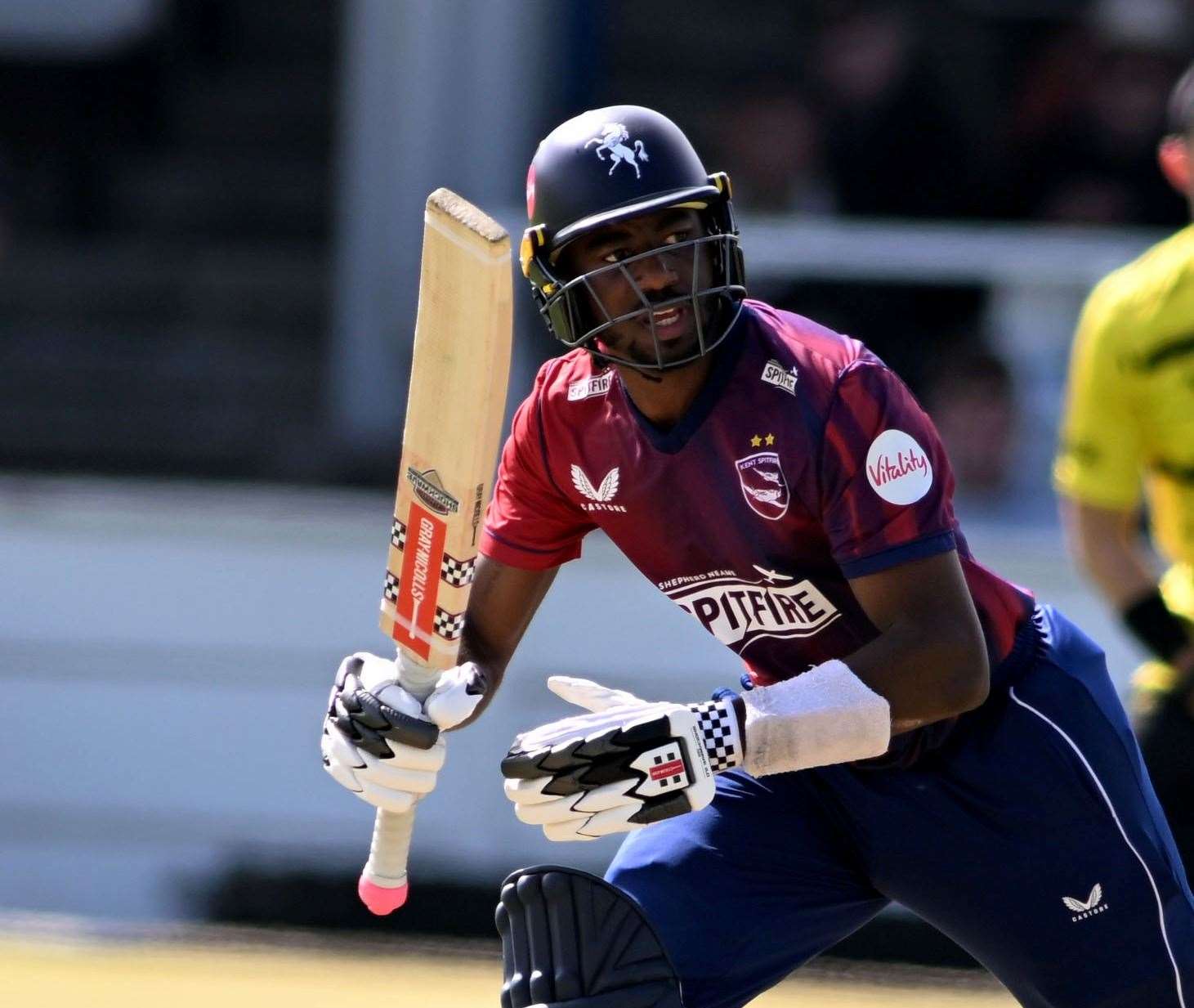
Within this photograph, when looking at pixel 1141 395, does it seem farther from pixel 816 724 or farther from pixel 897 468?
pixel 816 724

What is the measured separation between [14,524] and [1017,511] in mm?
2814

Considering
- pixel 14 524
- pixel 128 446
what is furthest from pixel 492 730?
pixel 128 446

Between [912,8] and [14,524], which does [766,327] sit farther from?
[912,8]

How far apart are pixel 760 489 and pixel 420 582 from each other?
469 mm

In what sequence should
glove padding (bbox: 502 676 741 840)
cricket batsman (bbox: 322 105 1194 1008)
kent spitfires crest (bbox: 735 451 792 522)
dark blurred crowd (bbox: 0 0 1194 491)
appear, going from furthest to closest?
1. dark blurred crowd (bbox: 0 0 1194 491)
2. kent spitfires crest (bbox: 735 451 792 522)
3. cricket batsman (bbox: 322 105 1194 1008)
4. glove padding (bbox: 502 676 741 840)

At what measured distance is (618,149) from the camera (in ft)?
9.02

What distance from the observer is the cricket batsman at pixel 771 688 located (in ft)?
8.50

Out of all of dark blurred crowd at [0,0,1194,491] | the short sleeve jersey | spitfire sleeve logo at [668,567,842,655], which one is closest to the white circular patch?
spitfire sleeve logo at [668,567,842,655]

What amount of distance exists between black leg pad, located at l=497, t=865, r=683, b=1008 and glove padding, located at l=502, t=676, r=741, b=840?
0.79 feet

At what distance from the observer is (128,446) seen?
7660 millimetres

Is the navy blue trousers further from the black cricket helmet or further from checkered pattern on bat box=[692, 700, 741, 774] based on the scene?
the black cricket helmet

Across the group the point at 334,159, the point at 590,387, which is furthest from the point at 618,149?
the point at 334,159

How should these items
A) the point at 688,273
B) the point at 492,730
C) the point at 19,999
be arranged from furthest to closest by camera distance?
1. the point at 492,730
2. the point at 19,999
3. the point at 688,273

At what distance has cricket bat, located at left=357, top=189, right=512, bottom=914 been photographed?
8.66ft
